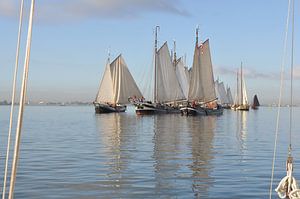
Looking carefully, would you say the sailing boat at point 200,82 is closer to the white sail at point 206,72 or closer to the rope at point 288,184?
the white sail at point 206,72

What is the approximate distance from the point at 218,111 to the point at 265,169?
85.2m

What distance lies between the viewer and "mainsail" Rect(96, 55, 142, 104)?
10500cm

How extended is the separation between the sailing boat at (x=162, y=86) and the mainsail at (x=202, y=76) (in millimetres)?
10285

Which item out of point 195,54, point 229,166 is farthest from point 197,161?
point 195,54

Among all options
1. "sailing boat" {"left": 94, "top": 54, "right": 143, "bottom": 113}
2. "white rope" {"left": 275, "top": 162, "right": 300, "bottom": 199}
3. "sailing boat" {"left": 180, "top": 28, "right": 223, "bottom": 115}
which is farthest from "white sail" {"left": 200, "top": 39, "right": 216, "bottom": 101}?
"white rope" {"left": 275, "top": 162, "right": 300, "bottom": 199}

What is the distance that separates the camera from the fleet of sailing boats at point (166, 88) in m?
86.3

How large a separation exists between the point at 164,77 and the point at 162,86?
76.7 inches

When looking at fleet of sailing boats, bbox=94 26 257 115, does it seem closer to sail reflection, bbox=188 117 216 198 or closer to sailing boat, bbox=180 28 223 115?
sailing boat, bbox=180 28 223 115

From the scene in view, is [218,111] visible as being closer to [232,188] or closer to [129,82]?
[129,82]

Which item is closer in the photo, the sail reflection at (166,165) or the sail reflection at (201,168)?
the sail reflection at (201,168)

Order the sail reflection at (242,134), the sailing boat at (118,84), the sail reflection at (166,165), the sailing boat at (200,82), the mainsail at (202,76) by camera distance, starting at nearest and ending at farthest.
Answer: the sail reflection at (166,165), the sail reflection at (242,134), the mainsail at (202,76), the sailing boat at (200,82), the sailing boat at (118,84)

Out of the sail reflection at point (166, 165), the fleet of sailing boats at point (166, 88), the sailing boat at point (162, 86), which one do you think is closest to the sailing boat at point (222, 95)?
the fleet of sailing boats at point (166, 88)

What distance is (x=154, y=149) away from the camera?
28578 millimetres

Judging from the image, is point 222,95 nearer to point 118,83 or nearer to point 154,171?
point 118,83
